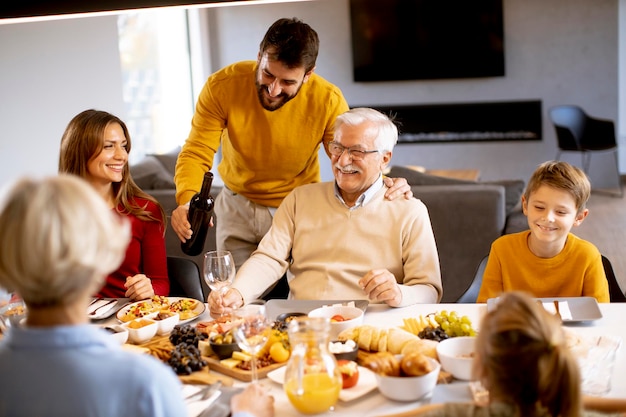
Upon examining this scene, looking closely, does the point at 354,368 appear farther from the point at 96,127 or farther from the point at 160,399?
the point at 96,127

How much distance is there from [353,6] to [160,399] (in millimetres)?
7992

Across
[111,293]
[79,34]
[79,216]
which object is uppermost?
[79,34]

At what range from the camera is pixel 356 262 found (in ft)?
8.76

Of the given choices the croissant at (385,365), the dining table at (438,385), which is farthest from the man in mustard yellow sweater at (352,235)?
the croissant at (385,365)

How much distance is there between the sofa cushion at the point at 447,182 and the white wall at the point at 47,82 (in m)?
1.95

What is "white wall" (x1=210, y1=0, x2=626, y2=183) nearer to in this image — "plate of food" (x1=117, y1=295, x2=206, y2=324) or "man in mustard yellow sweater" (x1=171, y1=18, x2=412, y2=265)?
"man in mustard yellow sweater" (x1=171, y1=18, x2=412, y2=265)

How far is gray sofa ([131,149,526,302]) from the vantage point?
14.3 ft

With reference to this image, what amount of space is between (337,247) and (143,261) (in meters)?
Answer: 0.71

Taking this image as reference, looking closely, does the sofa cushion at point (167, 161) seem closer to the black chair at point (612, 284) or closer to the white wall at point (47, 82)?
the white wall at point (47, 82)

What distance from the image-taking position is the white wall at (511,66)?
27.5ft

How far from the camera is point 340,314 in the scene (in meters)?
2.19

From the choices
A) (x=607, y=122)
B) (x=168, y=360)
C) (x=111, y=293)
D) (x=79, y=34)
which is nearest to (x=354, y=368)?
(x=168, y=360)

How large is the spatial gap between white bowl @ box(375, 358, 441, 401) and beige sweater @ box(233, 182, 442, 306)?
853 millimetres

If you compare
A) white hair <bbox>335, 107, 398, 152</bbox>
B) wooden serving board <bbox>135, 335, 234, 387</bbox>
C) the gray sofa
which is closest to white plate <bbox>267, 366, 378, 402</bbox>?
wooden serving board <bbox>135, 335, 234, 387</bbox>
